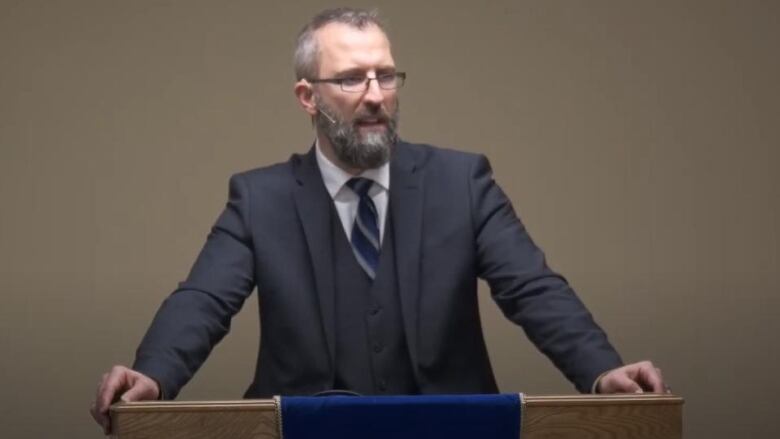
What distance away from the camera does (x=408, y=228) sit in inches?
131

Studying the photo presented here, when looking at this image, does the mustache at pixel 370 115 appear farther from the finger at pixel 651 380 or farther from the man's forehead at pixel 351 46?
the finger at pixel 651 380

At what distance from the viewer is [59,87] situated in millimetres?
4355

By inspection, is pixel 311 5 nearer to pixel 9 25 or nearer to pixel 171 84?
pixel 171 84

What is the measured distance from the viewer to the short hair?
3.33 m

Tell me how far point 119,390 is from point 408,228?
2.29ft

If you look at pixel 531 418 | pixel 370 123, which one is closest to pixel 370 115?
pixel 370 123

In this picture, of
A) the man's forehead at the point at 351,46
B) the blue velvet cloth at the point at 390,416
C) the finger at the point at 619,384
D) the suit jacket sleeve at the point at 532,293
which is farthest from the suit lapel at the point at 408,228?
the blue velvet cloth at the point at 390,416

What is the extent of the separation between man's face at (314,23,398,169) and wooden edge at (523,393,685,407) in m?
0.75

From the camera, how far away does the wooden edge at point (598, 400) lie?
2.69m

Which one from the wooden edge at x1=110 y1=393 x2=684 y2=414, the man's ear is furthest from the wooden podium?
the man's ear

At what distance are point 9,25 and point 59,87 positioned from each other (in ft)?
0.62

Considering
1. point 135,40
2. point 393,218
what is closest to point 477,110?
point 135,40

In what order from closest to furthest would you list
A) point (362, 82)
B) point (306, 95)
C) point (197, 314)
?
point (197, 314)
point (362, 82)
point (306, 95)

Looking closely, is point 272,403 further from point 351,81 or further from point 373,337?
point 351,81
